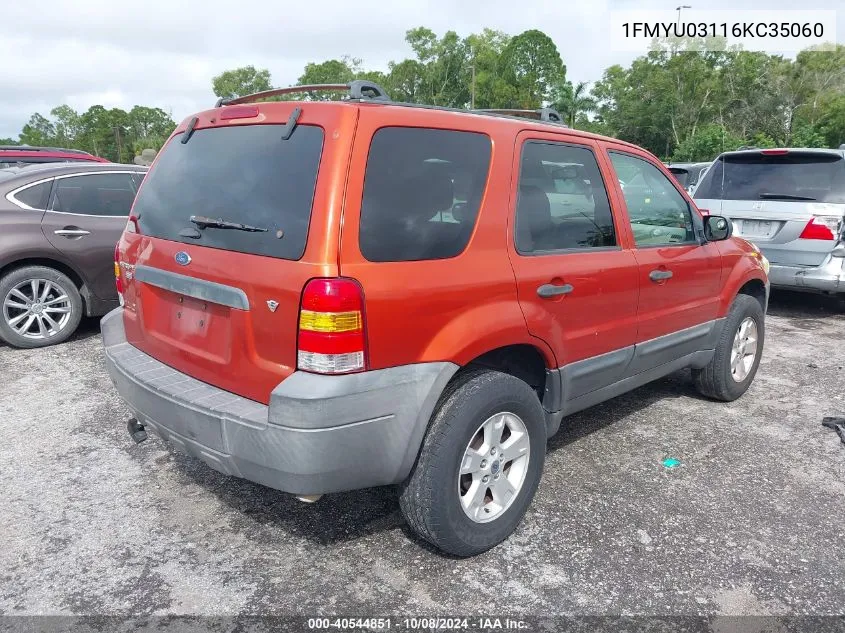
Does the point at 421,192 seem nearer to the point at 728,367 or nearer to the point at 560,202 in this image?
the point at 560,202

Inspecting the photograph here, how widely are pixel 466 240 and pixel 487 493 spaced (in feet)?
3.68

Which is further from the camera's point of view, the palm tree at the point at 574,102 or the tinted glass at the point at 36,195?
the palm tree at the point at 574,102

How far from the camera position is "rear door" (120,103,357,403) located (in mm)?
2340

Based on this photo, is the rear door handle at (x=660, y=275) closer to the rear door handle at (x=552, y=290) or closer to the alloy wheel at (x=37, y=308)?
the rear door handle at (x=552, y=290)

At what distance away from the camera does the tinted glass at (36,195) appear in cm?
583

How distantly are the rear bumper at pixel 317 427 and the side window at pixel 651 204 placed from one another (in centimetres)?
172

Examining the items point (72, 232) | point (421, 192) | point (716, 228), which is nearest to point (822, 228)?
point (716, 228)

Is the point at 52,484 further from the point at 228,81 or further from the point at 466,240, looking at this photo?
the point at 228,81

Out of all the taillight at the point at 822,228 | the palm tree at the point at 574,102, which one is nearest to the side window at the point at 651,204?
the taillight at the point at 822,228

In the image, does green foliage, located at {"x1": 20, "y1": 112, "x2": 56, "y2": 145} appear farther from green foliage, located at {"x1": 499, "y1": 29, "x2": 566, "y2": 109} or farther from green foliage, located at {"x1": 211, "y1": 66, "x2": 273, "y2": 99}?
green foliage, located at {"x1": 499, "y1": 29, "x2": 566, "y2": 109}

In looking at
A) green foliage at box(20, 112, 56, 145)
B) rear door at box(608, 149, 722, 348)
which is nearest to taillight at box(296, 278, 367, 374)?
rear door at box(608, 149, 722, 348)

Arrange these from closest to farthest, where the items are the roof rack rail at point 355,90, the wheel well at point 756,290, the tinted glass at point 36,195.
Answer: the roof rack rail at point 355,90, the wheel well at point 756,290, the tinted glass at point 36,195

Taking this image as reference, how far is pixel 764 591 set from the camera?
2.61 meters

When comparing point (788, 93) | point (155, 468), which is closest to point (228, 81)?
point (788, 93)
